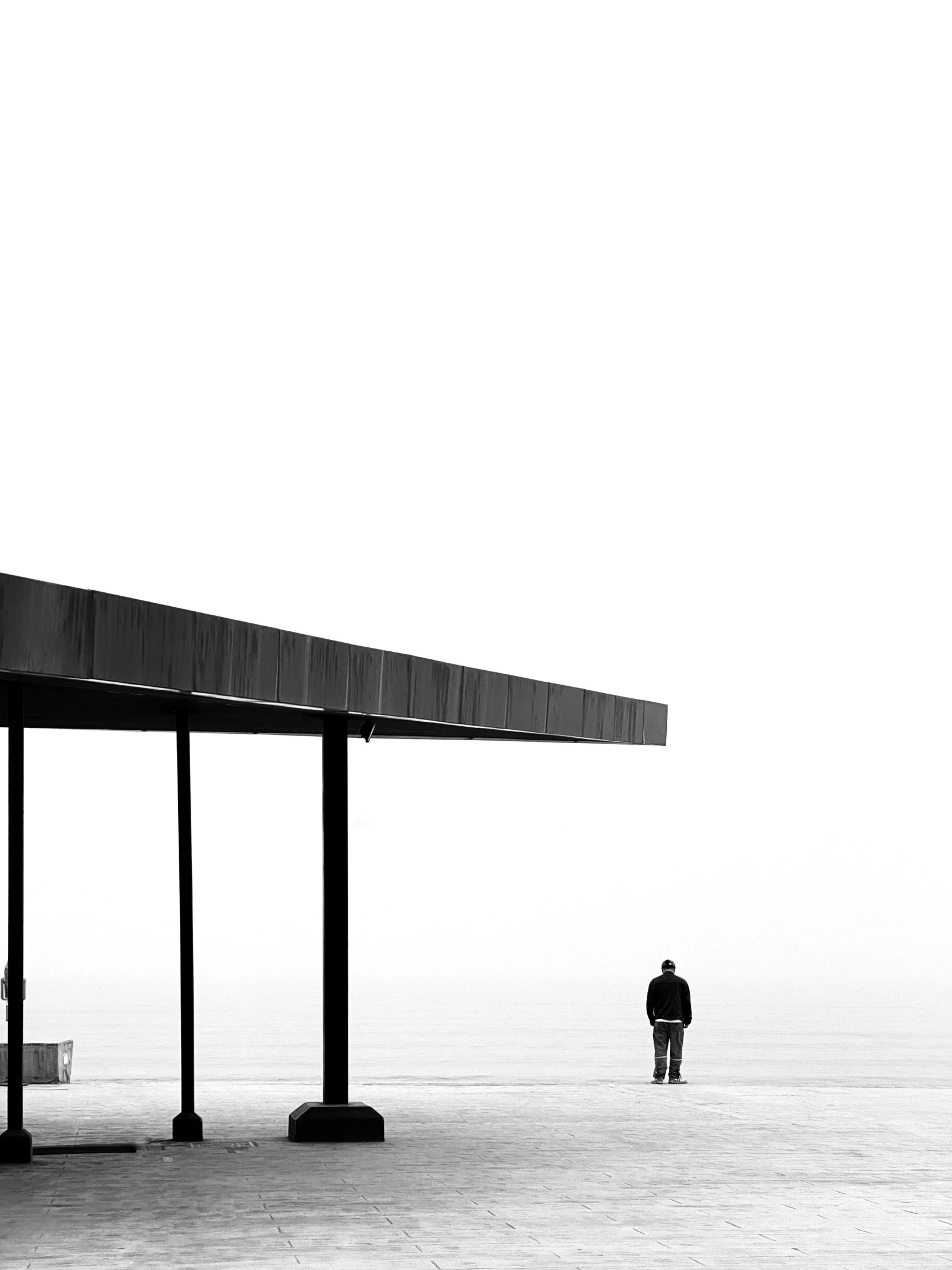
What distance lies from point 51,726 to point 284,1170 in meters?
4.47

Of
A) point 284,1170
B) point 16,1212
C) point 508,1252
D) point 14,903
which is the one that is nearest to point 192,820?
point 14,903

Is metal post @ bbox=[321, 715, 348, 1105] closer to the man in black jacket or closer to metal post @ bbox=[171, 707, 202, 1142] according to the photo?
metal post @ bbox=[171, 707, 202, 1142]

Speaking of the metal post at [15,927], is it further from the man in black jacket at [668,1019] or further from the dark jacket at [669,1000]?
the dark jacket at [669,1000]

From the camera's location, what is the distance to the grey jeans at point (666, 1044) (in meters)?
19.0

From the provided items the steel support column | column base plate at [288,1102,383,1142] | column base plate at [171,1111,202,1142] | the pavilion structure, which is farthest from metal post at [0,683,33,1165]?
the steel support column

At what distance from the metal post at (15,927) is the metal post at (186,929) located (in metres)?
1.38

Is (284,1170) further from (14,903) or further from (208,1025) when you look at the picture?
(208,1025)

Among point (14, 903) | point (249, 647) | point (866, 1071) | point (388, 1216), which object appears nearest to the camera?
point (388, 1216)

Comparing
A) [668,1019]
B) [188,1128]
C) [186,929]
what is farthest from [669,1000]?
[186,929]

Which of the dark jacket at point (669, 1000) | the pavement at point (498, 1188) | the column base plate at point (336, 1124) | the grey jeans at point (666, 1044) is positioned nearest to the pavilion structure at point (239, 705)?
the column base plate at point (336, 1124)

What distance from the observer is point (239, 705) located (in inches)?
452

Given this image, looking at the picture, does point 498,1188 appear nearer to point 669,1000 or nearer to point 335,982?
point 335,982

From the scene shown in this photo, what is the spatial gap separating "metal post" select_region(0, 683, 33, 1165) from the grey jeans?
9.08 meters

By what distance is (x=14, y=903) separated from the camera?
1108 centimetres
